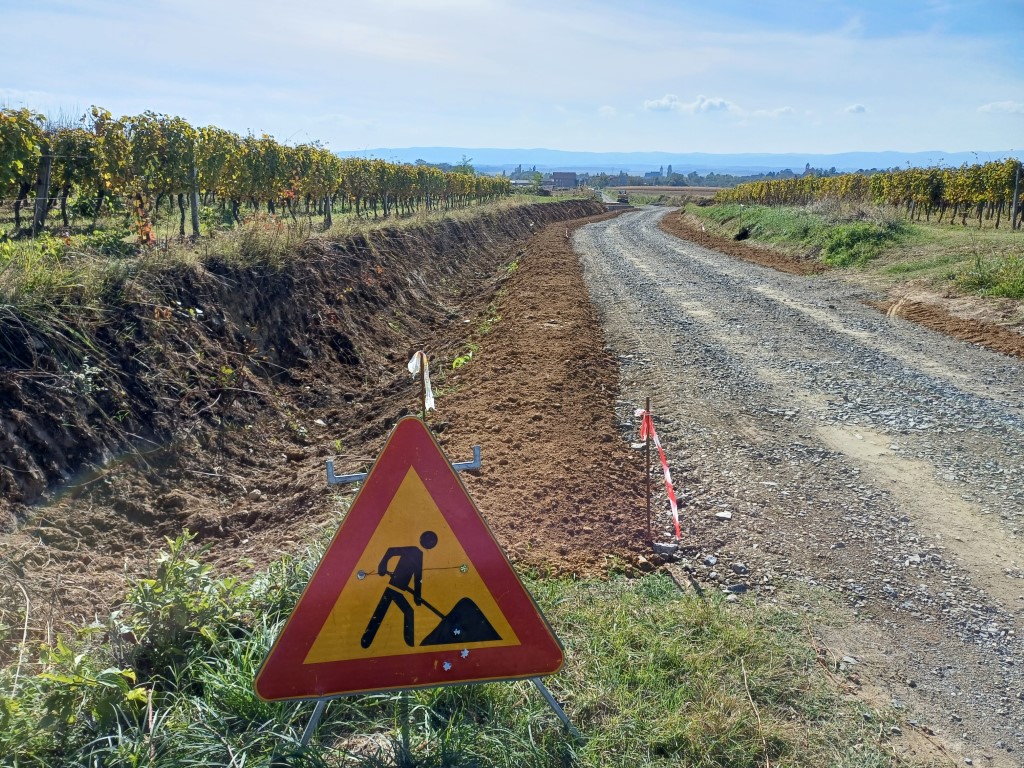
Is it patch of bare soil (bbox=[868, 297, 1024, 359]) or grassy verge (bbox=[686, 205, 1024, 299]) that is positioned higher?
grassy verge (bbox=[686, 205, 1024, 299])

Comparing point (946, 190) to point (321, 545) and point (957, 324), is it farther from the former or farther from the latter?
point (321, 545)

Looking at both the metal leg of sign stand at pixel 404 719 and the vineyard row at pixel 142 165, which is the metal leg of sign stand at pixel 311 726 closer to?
the metal leg of sign stand at pixel 404 719

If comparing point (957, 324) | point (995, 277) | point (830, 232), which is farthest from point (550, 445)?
point (830, 232)

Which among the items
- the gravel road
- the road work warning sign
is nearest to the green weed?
the gravel road

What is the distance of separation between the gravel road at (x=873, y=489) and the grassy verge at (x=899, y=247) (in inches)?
126

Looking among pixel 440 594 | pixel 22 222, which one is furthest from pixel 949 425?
pixel 22 222

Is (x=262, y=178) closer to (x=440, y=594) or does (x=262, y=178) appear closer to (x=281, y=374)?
(x=281, y=374)

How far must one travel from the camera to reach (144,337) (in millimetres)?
7410

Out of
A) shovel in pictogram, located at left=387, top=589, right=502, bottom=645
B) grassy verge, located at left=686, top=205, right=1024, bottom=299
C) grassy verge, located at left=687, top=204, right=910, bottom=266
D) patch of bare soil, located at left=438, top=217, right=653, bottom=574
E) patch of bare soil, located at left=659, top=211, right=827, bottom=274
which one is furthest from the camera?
patch of bare soil, located at left=659, top=211, right=827, bottom=274

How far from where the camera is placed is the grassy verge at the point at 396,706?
2.62 meters

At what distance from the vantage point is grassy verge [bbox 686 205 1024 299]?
543 inches

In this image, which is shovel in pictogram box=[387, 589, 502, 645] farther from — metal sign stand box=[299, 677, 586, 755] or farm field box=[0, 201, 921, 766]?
farm field box=[0, 201, 921, 766]

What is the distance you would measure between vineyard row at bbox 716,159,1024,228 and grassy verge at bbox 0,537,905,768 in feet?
90.9

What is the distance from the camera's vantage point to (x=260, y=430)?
7910mm
